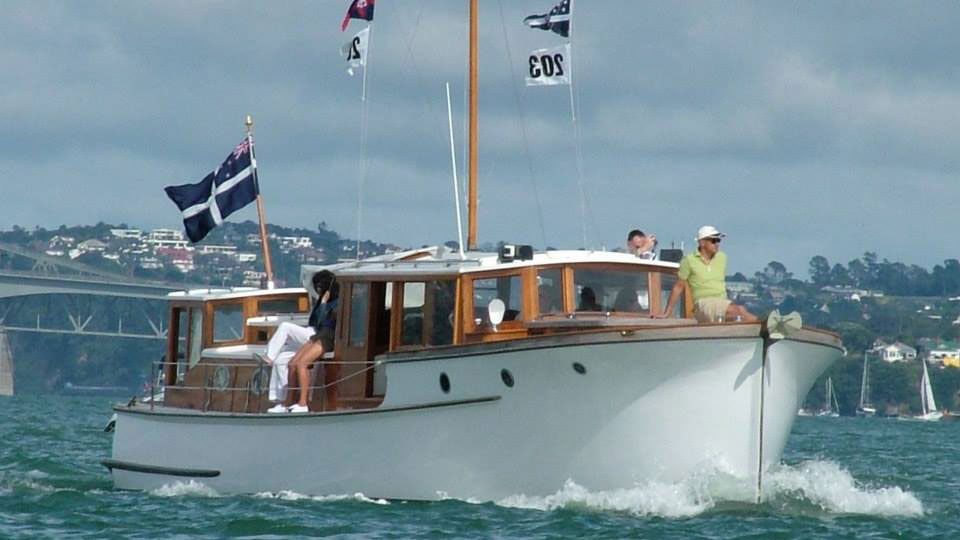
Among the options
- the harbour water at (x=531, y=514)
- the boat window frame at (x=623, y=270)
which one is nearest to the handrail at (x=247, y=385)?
the harbour water at (x=531, y=514)

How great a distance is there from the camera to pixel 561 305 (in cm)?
2081

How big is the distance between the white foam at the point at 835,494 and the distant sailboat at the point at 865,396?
110157mm

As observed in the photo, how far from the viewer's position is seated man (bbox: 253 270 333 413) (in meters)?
22.2

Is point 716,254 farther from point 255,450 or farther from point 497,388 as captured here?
point 255,450

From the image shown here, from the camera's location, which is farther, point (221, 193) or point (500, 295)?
point (221, 193)

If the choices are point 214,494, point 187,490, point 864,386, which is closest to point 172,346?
point 187,490

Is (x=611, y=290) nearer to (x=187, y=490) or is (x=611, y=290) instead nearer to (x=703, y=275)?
(x=703, y=275)

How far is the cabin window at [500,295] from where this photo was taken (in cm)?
2091

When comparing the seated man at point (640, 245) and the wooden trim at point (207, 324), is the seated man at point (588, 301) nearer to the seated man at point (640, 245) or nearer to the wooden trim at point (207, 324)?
the seated man at point (640, 245)

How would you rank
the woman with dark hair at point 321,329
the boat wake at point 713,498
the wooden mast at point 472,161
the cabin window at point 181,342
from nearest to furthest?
the boat wake at point 713,498 → the woman with dark hair at point 321,329 → the wooden mast at point 472,161 → the cabin window at point 181,342

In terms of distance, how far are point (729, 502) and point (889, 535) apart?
1448mm

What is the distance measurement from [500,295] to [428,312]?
0.73 meters

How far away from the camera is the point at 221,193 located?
86.6 ft

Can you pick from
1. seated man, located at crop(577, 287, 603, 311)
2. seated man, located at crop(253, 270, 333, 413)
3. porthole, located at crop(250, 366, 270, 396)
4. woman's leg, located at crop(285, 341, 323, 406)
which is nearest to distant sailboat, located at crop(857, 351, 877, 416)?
porthole, located at crop(250, 366, 270, 396)
